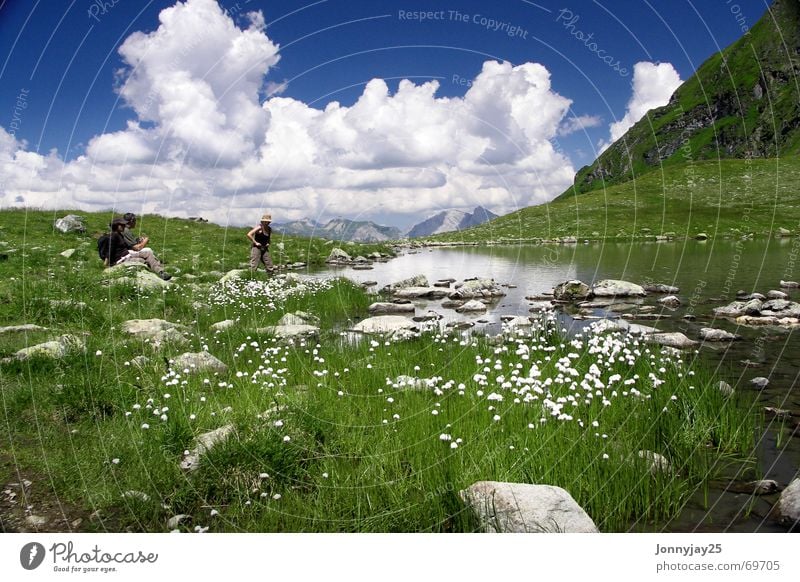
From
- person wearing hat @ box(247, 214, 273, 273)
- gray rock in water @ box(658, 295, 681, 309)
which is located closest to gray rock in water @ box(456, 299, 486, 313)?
gray rock in water @ box(658, 295, 681, 309)

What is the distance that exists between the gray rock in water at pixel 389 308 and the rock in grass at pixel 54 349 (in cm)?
1164

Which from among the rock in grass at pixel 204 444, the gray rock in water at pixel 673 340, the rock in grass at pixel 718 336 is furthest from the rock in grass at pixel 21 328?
the rock in grass at pixel 718 336

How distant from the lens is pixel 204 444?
19.9ft

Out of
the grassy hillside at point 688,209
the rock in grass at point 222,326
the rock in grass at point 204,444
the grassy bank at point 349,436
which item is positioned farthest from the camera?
the grassy hillside at point 688,209

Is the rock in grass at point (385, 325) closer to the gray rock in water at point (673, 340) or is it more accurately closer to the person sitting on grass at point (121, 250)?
the gray rock in water at point (673, 340)

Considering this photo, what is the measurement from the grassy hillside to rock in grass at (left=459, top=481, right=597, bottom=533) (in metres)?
70.2

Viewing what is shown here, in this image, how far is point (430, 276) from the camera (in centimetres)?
3362

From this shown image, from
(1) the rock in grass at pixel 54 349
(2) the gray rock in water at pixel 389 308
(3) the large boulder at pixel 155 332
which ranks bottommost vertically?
(2) the gray rock in water at pixel 389 308

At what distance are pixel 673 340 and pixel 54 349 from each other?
13520 millimetres

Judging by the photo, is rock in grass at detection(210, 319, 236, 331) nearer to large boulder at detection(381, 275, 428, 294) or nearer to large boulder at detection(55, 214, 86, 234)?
large boulder at detection(381, 275, 428, 294)

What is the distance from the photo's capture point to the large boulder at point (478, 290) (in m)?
23.6
